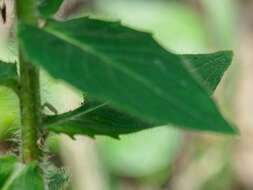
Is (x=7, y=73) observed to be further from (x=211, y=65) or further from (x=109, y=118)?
(x=211, y=65)

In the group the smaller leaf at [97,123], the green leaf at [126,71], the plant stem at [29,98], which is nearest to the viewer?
the green leaf at [126,71]

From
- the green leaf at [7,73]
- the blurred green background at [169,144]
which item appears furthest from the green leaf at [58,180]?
the blurred green background at [169,144]

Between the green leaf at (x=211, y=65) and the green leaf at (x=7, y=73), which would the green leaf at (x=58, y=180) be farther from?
the green leaf at (x=211, y=65)

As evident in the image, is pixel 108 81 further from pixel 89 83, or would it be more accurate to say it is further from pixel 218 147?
pixel 218 147

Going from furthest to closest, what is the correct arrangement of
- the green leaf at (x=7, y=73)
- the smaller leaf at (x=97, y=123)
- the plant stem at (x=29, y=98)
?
1. the smaller leaf at (x=97, y=123)
2. the green leaf at (x=7, y=73)
3. the plant stem at (x=29, y=98)

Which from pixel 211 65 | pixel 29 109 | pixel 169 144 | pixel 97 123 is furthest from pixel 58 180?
pixel 169 144

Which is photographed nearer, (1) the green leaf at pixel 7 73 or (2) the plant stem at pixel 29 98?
(2) the plant stem at pixel 29 98
